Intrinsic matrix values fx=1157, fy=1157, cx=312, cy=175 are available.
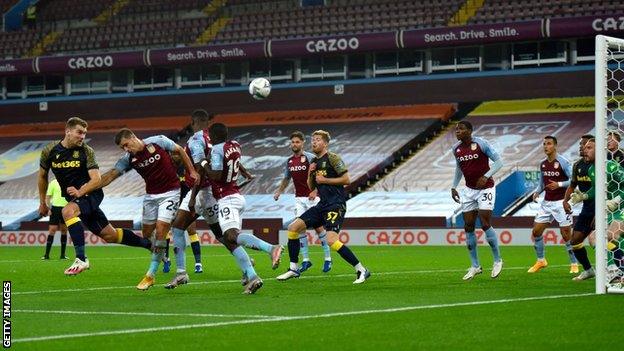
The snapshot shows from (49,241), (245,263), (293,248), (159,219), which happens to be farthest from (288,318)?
(49,241)

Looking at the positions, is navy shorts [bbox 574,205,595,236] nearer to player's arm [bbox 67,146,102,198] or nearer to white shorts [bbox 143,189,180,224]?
white shorts [bbox 143,189,180,224]

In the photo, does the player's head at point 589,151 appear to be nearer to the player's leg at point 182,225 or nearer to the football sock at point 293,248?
the football sock at point 293,248

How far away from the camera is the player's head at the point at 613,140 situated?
1527 centimetres

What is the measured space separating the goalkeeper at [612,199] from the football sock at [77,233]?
7.16 meters

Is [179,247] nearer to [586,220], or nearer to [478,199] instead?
[478,199]

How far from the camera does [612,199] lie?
15.0 m

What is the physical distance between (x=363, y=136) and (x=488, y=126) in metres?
4.97

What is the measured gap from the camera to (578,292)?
14383 millimetres

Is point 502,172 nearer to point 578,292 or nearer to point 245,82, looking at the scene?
point 245,82

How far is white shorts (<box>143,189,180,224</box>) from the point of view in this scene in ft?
52.1

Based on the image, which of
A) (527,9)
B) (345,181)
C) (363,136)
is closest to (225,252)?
(345,181)

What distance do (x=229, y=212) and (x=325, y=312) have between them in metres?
3.09

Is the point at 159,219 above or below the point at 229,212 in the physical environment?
below

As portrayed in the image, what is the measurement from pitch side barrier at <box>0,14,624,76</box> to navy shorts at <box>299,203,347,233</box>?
25.6 meters
